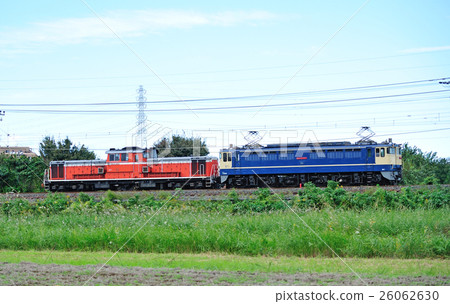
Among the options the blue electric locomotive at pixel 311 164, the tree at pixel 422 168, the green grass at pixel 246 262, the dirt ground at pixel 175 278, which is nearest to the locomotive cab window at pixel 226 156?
the blue electric locomotive at pixel 311 164

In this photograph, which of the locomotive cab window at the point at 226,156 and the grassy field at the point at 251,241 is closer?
the grassy field at the point at 251,241

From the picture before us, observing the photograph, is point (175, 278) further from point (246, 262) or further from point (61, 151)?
point (61, 151)

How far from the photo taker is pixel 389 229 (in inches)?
498

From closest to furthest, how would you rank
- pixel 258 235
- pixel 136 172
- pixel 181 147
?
pixel 258 235
pixel 136 172
pixel 181 147

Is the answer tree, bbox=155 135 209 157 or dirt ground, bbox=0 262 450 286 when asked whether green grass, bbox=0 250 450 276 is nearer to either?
dirt ground, bbox=0 262 450 286

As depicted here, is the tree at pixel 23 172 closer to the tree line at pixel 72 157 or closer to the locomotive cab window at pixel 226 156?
the tree line at pixel 72 157

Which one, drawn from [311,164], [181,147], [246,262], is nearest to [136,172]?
[181,147]

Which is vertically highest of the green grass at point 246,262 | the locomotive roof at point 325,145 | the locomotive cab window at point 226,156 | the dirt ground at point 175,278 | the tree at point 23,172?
the locomotive roof at point 325,145

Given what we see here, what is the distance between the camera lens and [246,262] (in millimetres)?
10344

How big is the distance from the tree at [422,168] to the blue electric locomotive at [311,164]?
6.04 m

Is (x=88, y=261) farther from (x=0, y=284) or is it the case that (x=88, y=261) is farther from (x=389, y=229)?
(x=389, y=229)

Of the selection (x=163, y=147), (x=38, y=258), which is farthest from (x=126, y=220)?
(x=163, y=147)

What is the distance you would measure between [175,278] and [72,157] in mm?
40620

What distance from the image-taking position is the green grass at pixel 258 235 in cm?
1118
